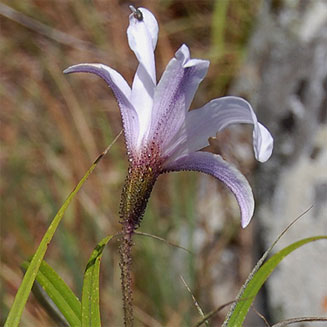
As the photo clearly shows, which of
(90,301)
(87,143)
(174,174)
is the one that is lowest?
(90,301)

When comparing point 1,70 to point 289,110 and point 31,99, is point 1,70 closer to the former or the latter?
point 31,99

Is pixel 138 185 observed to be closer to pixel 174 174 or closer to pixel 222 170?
pixel 222 170

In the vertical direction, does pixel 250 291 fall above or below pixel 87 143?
below

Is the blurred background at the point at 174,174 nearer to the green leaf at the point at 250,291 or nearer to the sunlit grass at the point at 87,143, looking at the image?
the sunlit grass at the point at 87,143

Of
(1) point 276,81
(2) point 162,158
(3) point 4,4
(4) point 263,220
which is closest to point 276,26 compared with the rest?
(1) point 276,81

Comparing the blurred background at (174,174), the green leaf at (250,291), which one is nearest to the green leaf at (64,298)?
the green leaf at (250,291)

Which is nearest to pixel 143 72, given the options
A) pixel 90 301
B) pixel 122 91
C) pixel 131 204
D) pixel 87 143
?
pixel 122 91

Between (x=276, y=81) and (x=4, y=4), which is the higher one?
(x=4, y=4)
